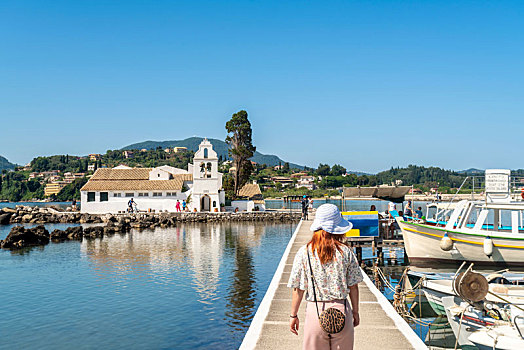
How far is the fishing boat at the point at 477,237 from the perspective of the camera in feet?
69.1

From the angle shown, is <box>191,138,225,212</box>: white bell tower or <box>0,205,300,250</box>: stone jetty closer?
<box>0,205,300,250</box>: stone jetty

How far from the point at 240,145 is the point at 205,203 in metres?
11.8

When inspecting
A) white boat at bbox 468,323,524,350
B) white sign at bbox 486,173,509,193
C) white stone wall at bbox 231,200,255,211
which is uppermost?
white sign at bbox 486,173,509,193

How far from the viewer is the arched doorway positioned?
5840 centimetres

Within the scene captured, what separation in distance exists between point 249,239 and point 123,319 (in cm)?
2212

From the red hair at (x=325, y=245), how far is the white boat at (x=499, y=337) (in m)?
6.75

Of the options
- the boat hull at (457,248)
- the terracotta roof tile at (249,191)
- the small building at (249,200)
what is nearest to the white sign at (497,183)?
the boat hull at (457,248)

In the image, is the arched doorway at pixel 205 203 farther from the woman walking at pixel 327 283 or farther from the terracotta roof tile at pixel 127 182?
the woman walking at pixel 327 283

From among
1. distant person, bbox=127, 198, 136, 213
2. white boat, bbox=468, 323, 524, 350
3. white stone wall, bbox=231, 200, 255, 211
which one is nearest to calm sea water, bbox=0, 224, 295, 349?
white boat, bbox=468, 323, 524, 350

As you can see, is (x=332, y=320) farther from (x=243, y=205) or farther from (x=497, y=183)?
(x=243, y=205)

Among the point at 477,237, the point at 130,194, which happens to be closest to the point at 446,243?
the point at 477,237

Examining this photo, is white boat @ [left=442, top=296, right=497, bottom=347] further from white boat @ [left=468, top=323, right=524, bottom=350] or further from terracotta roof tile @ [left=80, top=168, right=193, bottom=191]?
terracotta roof tile @ [left=80, top=168, right=193, bottom=191]

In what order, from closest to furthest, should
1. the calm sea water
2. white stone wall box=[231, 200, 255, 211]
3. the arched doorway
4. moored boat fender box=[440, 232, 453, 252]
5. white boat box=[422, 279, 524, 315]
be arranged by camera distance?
white boat box=[422, 279, 524, 315] → the calm sea water → moored boat fender box=[440, 232, 453, 252] → the arched doorway → white stone wall box=[231, 200, 255, 211]

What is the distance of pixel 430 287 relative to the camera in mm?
14133
